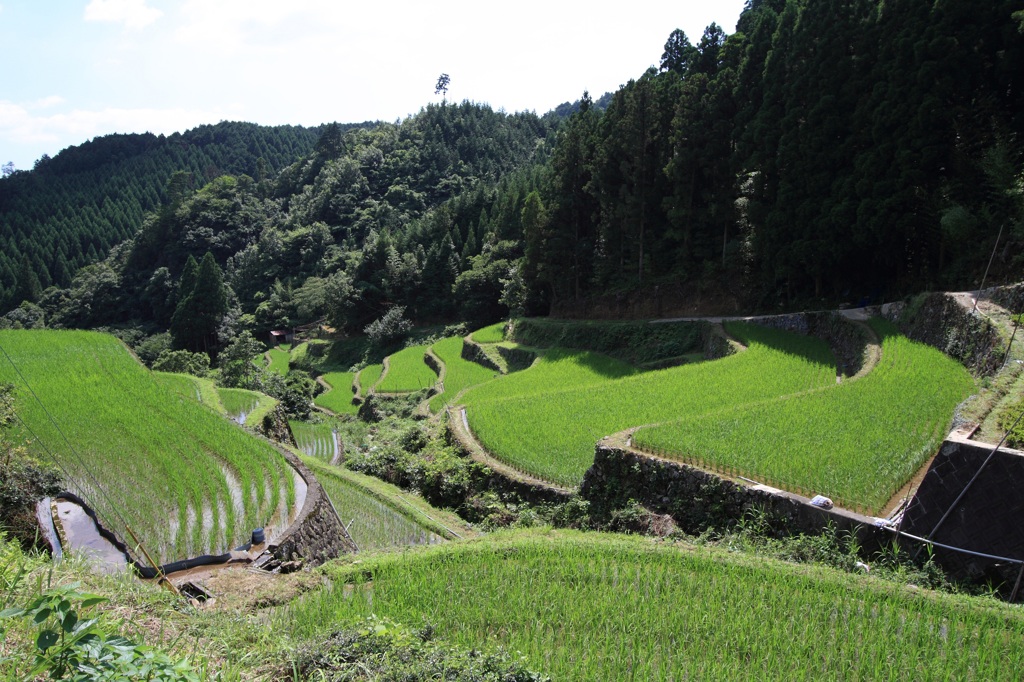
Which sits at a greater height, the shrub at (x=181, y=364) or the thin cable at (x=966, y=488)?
the thin cable at (x=966, y=488)

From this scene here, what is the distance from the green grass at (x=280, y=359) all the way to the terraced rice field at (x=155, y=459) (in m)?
29.7

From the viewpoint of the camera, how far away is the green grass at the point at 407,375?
28163 mm

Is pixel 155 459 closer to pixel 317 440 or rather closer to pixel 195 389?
pixel 317 440

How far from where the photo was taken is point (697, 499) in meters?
8.80

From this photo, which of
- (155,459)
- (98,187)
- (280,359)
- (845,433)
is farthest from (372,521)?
(98,187)

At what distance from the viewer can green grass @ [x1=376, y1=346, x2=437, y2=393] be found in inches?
1109

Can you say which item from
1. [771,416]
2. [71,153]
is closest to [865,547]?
[771,416]

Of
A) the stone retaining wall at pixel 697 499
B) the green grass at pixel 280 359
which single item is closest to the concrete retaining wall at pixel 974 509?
the stone retaining wall at pixel 697 499

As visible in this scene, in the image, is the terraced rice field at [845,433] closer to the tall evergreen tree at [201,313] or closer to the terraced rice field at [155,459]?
the terraced rice field at [155,459]

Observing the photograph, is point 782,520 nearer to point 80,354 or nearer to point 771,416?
point 771,416

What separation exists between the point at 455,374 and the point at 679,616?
2350 centimetres

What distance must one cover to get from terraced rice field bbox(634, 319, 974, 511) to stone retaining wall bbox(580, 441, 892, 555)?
13.2 inches

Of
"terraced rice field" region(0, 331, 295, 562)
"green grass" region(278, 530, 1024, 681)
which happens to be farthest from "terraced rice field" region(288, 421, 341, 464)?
"green grass" region(278, 530, 1024, 681)

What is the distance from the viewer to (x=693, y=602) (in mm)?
5309
